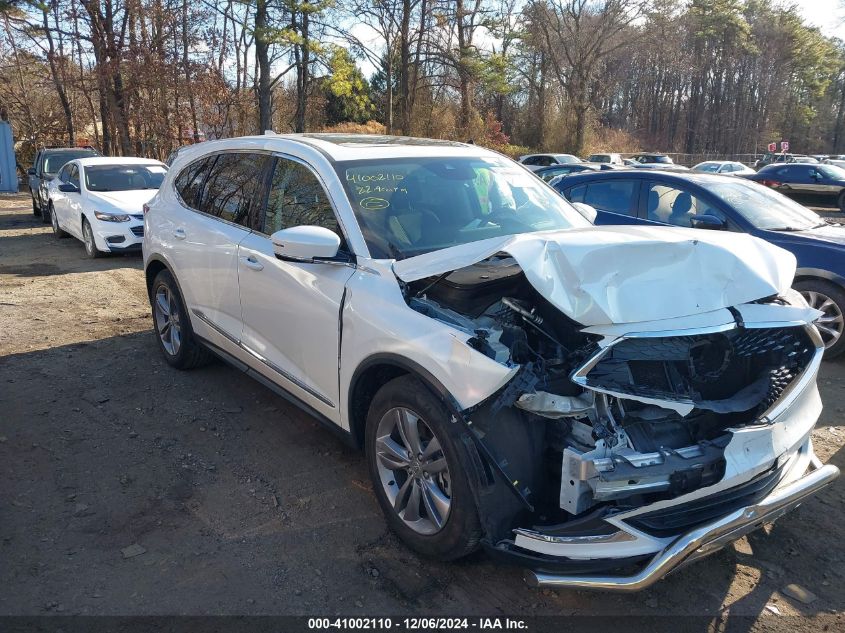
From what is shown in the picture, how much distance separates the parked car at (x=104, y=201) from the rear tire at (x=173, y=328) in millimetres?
5042

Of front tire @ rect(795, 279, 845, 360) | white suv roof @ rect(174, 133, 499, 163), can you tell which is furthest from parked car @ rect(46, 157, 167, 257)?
front tire @ rect(795, 279, 845, 360)

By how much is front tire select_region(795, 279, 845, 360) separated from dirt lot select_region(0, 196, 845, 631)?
2.79 feet

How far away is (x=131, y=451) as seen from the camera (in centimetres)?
423

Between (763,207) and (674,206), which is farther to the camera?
(674,206)

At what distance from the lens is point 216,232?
4652 millimetres

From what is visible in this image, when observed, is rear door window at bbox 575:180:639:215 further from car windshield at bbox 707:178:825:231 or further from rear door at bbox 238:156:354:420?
rear door at bbox 238:156:354:420

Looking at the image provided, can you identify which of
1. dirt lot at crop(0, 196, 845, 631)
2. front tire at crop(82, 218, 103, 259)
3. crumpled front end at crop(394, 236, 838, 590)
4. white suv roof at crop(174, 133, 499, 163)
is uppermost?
white suv roof at crop(174, 133, 499, 163)

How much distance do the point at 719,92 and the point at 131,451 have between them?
240ft

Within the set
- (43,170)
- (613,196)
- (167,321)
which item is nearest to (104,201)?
(167,321)

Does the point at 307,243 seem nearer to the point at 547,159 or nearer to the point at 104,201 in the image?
the point at 104,201

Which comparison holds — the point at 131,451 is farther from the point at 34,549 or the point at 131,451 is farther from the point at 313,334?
the point at 313,334

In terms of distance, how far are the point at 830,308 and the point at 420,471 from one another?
4820mm

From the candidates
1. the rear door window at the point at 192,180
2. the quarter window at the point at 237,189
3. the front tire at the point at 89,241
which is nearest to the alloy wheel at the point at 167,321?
the rear door window at the point at 192,180

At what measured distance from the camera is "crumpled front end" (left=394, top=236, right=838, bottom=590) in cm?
244
